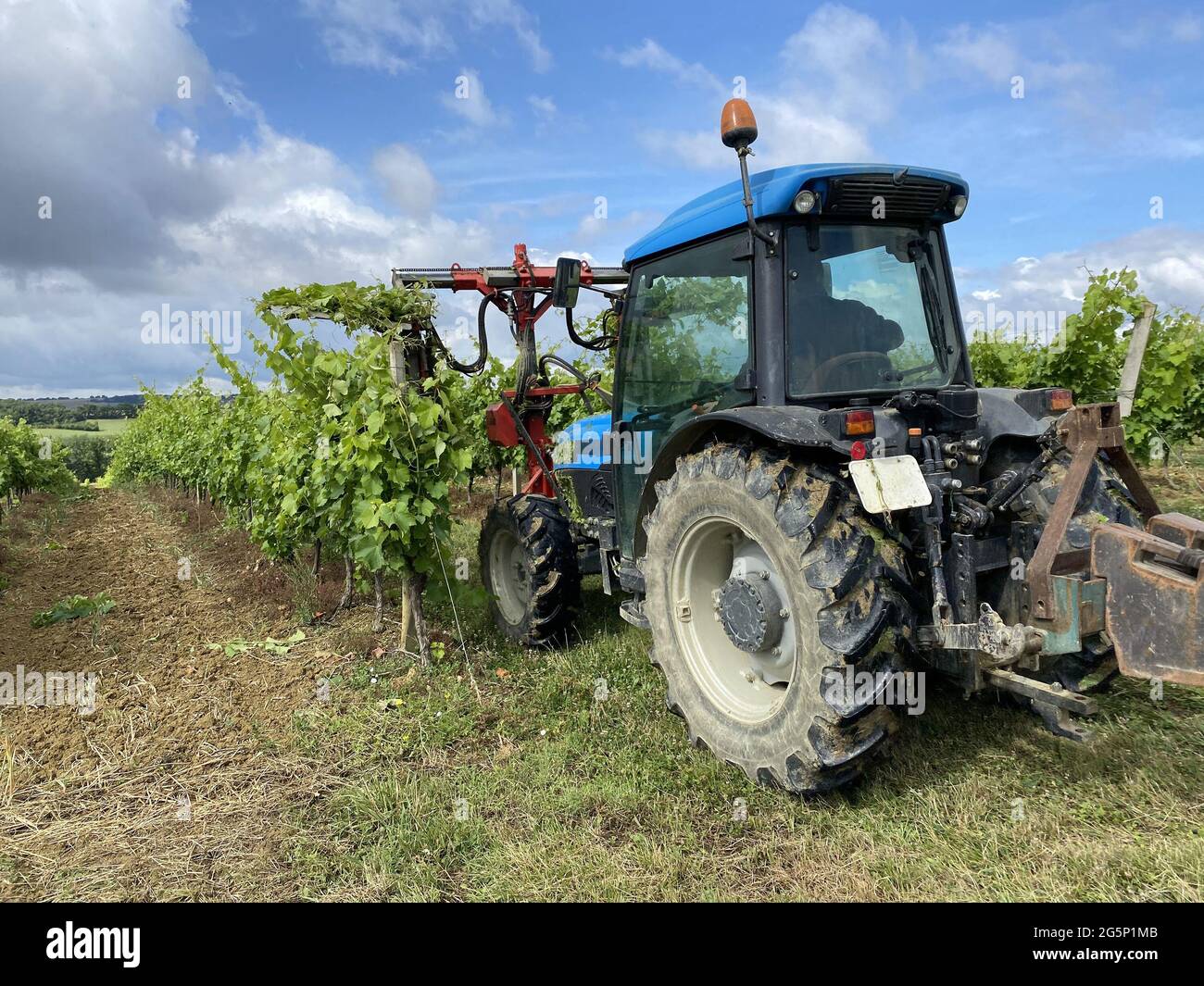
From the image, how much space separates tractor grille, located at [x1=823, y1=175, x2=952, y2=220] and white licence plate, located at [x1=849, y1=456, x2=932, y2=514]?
3.58 ft

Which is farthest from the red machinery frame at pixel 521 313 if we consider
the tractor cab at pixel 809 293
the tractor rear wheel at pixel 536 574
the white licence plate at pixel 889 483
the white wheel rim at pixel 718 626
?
the white licence plate at pixel 889 483

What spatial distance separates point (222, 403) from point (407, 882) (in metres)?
13.0

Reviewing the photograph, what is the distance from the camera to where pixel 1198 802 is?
268 centimetres

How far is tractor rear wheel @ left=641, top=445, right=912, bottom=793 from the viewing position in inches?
102

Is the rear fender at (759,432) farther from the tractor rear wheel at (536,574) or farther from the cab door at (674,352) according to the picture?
the tractor rear wheel at (536,574)

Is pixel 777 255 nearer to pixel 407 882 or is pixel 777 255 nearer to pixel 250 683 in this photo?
pixel 407 882

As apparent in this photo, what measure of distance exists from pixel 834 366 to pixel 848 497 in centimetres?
64

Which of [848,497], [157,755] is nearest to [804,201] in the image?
[848,497]

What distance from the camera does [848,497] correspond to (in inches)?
108

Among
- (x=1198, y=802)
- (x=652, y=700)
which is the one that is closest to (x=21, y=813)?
(x=652, y=700)

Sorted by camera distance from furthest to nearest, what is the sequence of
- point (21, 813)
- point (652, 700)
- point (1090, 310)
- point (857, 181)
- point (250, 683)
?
point (1090, 310) < point (250, 683) < point (652, 700) < point (21, 813) < point (857, 181)

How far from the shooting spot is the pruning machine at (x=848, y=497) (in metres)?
2.53

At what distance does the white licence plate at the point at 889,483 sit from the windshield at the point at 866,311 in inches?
21.0

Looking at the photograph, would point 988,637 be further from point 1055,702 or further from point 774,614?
point 774,614
